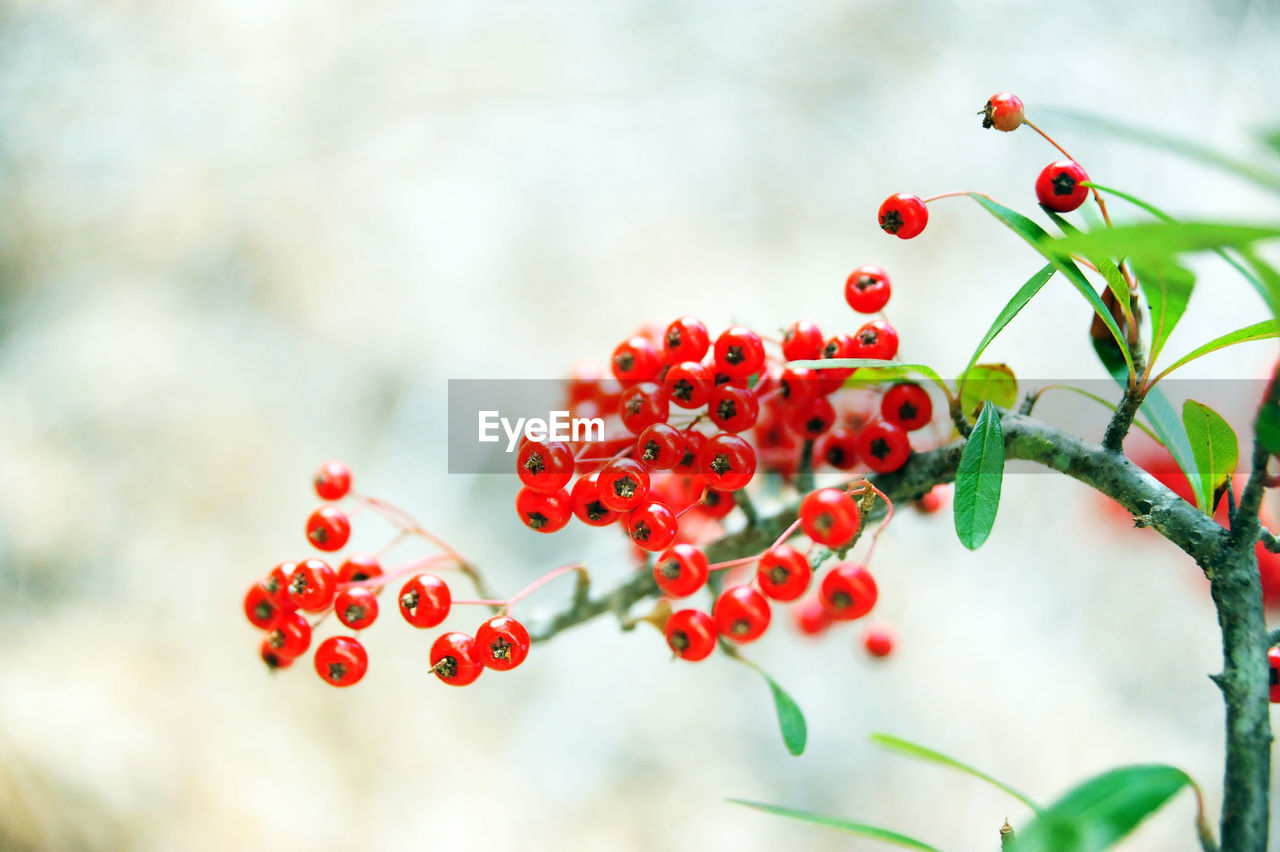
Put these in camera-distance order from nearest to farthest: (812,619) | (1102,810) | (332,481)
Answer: (1102,810)
(332,481)
(812,619)

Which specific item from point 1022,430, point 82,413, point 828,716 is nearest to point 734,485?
point 1022,430

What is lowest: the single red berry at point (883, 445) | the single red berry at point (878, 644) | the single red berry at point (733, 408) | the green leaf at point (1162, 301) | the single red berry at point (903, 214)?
the single red berry at point (878, 644)

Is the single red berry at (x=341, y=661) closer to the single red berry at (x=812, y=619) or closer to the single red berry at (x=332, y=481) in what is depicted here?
the single red berry at (x=332, y=481)

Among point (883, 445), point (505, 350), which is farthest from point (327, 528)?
point (505, 350)

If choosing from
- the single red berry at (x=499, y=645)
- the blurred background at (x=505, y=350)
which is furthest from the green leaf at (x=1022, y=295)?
the blurred background at (x=505, y=350)

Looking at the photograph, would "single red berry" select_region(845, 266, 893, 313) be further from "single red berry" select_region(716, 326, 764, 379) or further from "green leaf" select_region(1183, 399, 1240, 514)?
"green leaf" select_region(1183, 399, 1240, 514)

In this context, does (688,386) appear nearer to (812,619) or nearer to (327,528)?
(327,528)
